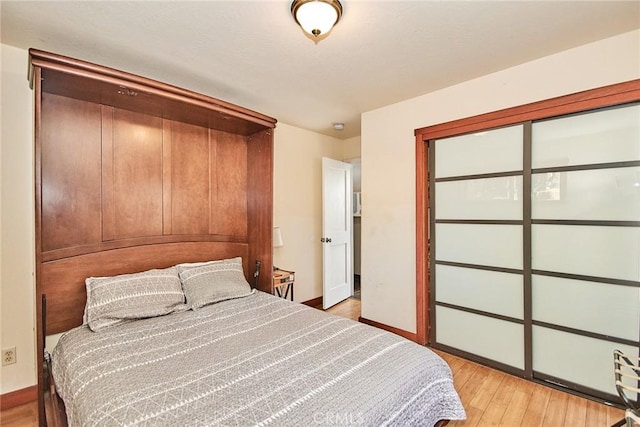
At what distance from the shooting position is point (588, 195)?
6.81 feet

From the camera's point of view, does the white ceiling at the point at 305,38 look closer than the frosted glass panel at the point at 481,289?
Yes

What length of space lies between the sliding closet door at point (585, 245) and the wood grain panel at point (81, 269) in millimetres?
3012

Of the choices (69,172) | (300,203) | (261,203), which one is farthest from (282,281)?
(69,172)

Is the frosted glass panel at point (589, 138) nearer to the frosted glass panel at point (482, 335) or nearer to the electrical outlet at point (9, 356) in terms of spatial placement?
the frosted glass panel at point (482, 335)

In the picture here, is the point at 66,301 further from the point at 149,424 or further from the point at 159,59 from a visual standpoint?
the point at 159,59

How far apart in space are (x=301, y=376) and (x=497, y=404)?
A: 1.62m

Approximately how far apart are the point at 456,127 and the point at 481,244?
1.07 metres

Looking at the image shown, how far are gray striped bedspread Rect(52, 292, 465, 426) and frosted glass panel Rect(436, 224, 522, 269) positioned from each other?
1313 mm

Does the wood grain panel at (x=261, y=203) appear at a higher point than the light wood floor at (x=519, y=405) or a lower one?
higher

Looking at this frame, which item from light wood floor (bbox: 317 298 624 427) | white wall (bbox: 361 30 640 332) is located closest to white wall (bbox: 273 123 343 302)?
white wall (bbox: 361 30 640 332)

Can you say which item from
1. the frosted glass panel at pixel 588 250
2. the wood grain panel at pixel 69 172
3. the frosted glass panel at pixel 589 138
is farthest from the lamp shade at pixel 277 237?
the frosted glass panel at pixel 589 138

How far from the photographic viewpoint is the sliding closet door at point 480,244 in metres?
2.40

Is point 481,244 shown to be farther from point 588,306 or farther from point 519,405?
point 519,405

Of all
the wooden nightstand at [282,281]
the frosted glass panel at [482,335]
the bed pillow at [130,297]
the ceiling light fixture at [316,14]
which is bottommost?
the frosted glass panel at [482,335]
